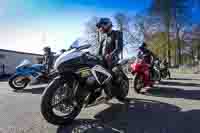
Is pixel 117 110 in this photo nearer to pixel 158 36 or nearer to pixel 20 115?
pixel 20 115

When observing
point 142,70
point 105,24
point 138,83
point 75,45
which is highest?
point 105,24

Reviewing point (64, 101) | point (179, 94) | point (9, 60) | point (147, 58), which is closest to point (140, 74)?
point (147, 58)

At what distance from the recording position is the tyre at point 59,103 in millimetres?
2742

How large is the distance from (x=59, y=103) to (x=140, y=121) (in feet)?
4.13

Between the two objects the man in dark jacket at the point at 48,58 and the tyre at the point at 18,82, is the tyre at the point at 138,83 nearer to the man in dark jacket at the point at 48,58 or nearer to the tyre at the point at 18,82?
the man in dark jacket at the point at 48,58

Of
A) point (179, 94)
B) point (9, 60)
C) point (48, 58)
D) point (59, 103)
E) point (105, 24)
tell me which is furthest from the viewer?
point (9, 60)

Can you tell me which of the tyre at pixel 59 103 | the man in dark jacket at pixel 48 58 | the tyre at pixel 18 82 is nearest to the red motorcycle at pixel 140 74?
the tyre at pixel 59 103

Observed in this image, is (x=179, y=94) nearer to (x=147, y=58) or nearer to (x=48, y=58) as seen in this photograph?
(x=147, y=58)

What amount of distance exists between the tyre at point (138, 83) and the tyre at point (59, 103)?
106 inches

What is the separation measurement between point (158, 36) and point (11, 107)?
955 inches

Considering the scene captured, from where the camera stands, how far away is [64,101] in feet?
9.59

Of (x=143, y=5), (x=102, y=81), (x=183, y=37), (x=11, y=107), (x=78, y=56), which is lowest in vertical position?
(x=11, y=107)

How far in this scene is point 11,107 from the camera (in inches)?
155

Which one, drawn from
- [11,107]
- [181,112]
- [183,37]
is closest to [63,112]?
[11,107]
